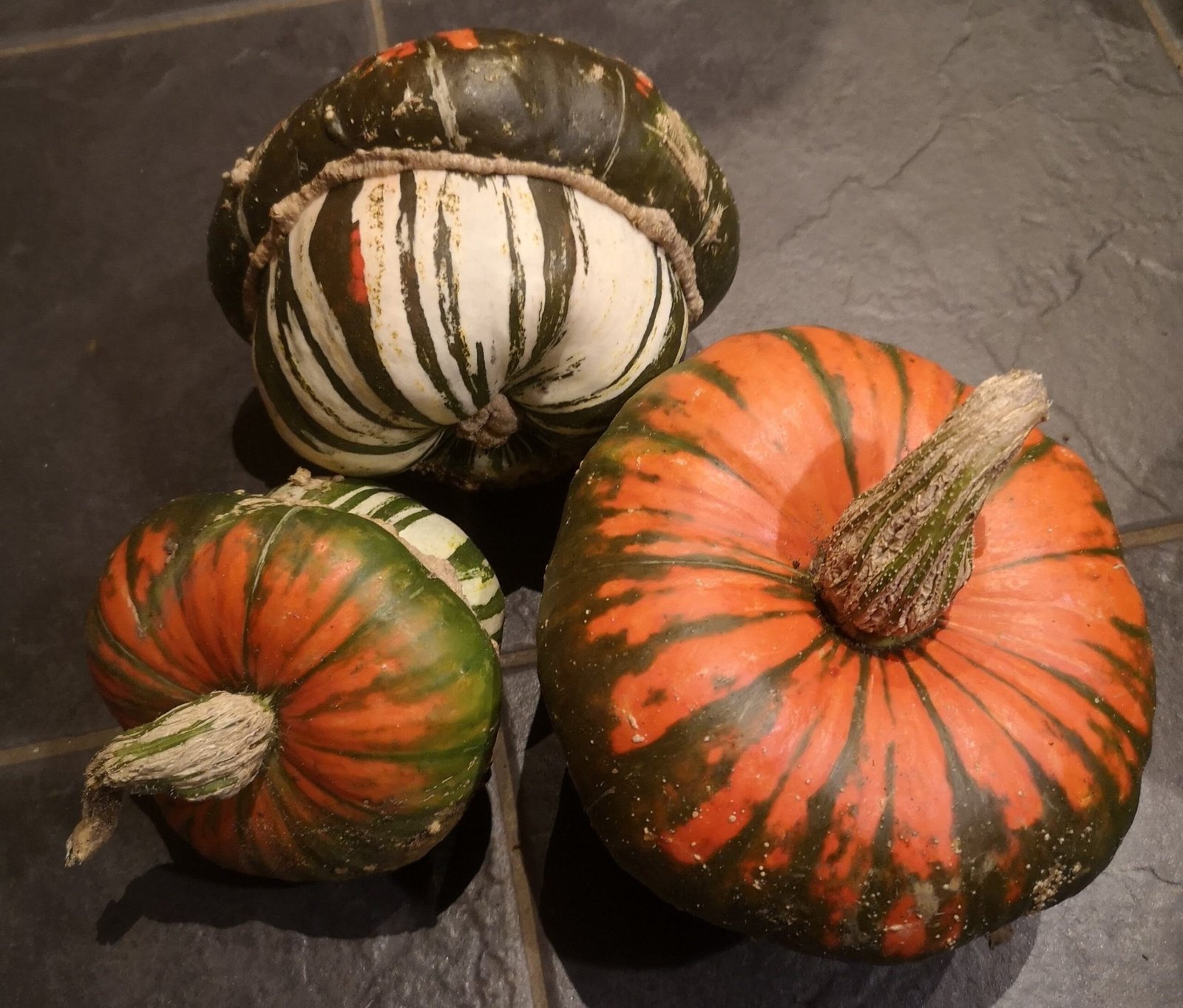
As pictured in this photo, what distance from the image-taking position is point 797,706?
2.28 feet

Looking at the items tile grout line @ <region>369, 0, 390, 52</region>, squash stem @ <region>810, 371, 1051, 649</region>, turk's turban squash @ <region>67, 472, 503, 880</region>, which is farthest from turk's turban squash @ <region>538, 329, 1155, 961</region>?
tile grout line @ <region>369, 0, 390, 52</region>

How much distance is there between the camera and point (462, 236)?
2.70 feet

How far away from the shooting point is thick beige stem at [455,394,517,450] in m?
0.96

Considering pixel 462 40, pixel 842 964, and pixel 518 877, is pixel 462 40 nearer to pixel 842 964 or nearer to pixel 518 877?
pixel 518 877

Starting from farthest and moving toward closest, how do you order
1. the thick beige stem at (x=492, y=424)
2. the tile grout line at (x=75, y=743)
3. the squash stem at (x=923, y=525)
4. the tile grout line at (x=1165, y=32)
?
the tile grout line at (x=1165, y=32) → the tile grout line at (x=75, y=743) → the thick beige stem at (x=492, y=424) → the squash stem at (x=923, y=525)

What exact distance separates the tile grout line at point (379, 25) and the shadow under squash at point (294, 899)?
1108mm

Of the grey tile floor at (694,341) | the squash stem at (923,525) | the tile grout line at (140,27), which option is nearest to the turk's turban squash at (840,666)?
the squash stem at (923,525)

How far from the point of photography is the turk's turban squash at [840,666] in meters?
0.69

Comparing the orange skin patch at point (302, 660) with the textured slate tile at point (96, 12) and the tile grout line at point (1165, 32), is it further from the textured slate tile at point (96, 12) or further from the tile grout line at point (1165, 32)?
the tile grout line at point (1165, 32)

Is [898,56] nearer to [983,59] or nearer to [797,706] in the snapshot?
[983,59]

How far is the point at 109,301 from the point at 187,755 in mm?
812

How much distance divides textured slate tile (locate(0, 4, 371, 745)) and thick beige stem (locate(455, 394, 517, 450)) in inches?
14.8

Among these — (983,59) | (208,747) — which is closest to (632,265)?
(208,747)

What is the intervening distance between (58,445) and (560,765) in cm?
76
